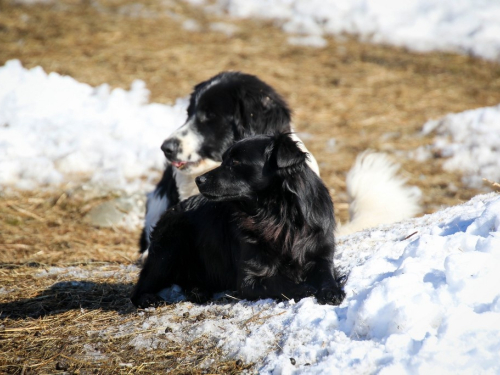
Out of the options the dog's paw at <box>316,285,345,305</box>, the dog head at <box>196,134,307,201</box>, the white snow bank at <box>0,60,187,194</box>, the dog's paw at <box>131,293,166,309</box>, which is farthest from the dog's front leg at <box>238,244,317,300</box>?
the white snow bank at <box>0,60,187,194</box>

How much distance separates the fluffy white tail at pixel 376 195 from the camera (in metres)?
4.93

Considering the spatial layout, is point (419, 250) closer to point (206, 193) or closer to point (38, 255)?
point (206, 193)

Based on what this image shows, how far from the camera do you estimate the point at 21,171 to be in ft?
22.0

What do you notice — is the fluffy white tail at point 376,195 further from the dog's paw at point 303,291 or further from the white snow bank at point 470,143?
the white snow bank at point 470,143

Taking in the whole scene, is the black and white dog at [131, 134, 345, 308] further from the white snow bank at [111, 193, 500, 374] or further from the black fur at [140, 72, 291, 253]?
the black fur at [140, 72, 291, 253]

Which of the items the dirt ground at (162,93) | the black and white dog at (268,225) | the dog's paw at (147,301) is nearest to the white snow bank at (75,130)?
the dirt ground at (162,93)

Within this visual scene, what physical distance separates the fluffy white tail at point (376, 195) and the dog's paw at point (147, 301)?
6.10ft

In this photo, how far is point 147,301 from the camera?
3.66m

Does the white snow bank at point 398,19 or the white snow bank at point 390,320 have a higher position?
the white snow bank at point 398,19

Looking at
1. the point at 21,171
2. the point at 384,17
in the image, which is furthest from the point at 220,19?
the point at 21,171

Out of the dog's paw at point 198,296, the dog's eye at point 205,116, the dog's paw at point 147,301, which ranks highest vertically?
the dog's eye at point 205,116

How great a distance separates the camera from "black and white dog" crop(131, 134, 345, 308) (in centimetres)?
325

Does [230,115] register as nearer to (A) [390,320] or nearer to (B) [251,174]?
(B) [251,174]

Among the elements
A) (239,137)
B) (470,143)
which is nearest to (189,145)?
(239,137)
